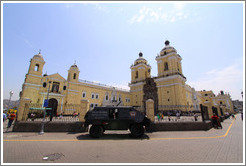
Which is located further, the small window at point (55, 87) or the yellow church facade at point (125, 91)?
the small window at point (55, 87)

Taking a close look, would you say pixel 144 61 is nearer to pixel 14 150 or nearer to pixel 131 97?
pixel 131 97

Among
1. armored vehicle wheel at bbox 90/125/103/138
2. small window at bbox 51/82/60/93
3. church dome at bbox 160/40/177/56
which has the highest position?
church dome at bbox 160/40/177/56

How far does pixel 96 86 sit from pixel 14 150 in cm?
2908

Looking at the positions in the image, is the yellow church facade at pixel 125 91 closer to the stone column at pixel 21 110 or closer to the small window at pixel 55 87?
the small window at pixel 55 87

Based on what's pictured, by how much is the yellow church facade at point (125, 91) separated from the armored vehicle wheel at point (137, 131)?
635 inches

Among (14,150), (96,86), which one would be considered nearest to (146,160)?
(14,150)

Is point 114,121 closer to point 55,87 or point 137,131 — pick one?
point 137,131

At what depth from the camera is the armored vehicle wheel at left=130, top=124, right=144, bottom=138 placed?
24.7ft

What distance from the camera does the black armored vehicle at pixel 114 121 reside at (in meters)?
7.58

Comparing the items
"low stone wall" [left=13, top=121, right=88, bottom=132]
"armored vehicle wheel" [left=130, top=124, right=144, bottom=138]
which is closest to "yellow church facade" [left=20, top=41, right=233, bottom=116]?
"low stone wall" [left=13, top=121, right=88, bottom=132]

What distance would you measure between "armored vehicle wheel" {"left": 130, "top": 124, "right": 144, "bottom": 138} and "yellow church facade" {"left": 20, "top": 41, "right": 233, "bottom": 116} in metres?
16.1

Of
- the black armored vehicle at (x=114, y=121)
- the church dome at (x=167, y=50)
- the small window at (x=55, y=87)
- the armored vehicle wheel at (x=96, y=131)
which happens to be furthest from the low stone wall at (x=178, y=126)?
the church dome at (x=167, y=50)

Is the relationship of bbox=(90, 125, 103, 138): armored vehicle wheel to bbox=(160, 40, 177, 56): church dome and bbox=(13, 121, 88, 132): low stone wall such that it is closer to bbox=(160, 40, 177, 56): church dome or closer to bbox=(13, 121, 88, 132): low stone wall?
bbox=(13, 121, 88, 132): low stone wall

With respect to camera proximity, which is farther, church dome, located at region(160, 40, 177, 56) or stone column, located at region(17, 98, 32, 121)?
church dome, located at region(160, 40, 177, 56)
